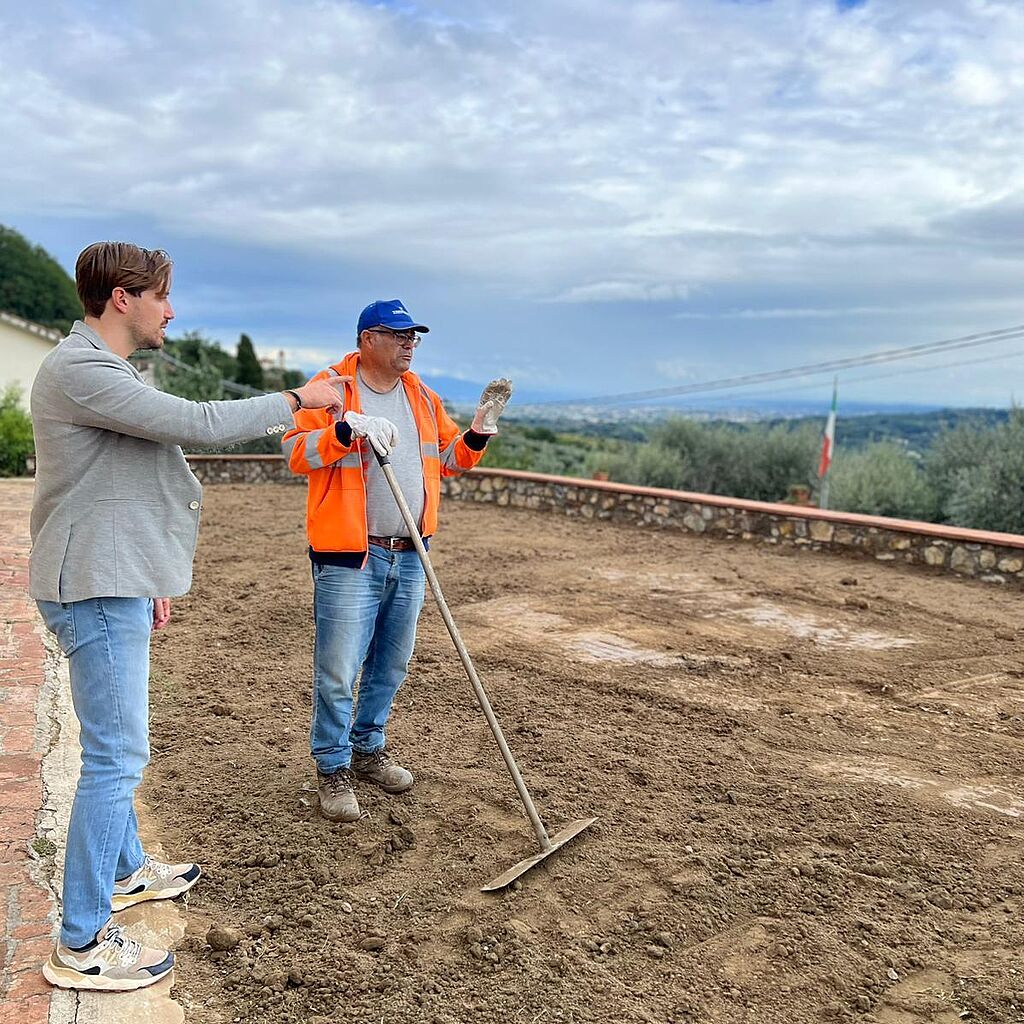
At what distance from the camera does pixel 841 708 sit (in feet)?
14.9

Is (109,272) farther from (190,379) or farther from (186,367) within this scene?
(190,379)

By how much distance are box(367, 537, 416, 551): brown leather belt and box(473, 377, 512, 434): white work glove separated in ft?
1.84

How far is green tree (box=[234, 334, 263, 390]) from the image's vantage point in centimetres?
3634

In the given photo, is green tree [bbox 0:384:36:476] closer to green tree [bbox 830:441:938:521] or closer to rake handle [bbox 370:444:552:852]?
rake handle [bbox 370:444:552:852]

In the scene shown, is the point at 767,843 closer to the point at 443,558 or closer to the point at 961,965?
the point at 961,965

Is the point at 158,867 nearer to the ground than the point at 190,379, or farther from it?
nearer to the ground

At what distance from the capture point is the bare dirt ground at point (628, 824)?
244 centimetres

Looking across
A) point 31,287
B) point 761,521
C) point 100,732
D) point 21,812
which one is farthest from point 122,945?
point 31,287

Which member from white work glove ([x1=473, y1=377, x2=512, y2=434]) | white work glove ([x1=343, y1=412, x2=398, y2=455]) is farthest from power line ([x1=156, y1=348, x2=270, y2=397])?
white work glove ([x1=343, y1=412, x2=398, y2=455])

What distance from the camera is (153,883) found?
276cm

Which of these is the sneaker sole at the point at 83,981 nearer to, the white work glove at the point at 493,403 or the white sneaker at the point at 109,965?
the white sneaker at the point at 109,965

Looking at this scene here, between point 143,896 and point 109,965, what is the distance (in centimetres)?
41

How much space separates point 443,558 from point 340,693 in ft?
15.7

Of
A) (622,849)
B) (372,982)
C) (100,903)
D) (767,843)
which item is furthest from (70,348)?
(767,843)
